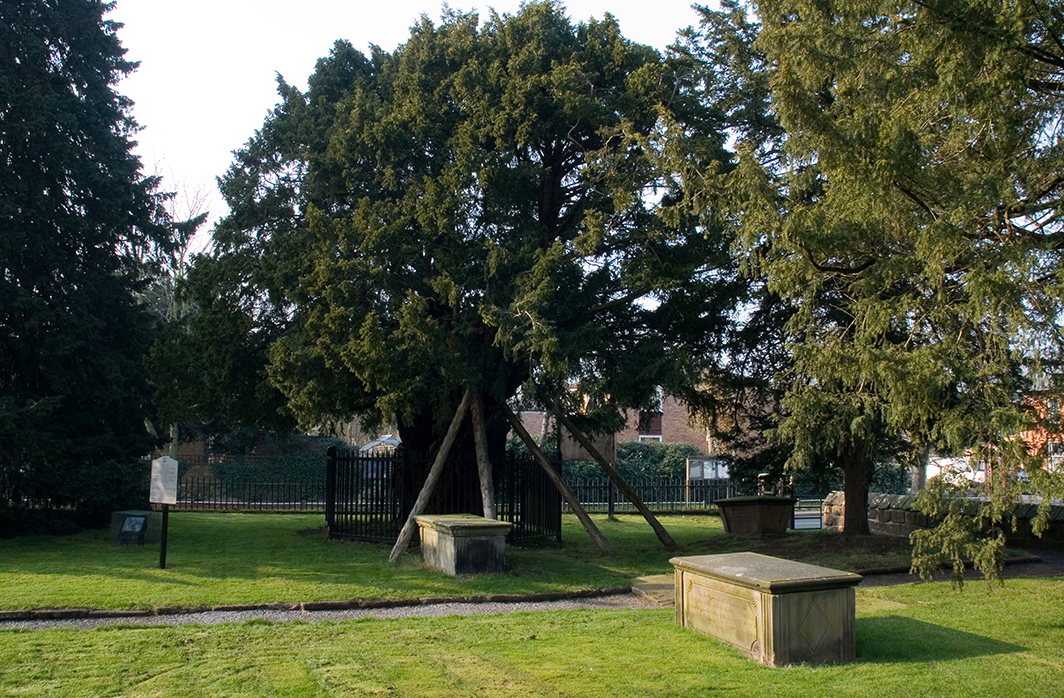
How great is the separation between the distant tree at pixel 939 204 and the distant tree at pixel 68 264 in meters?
15.0

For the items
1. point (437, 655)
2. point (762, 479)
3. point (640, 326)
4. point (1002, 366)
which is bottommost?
point (437, 655)

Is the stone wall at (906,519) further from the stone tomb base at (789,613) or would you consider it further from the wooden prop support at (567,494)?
the wooden prop support at (567,494)

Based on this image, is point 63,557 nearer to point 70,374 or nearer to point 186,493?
point 70,374

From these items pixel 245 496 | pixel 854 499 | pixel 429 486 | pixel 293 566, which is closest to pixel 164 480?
pixel 293 566

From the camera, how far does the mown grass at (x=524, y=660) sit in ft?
21.9

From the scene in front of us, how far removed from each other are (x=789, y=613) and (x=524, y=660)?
2377mm

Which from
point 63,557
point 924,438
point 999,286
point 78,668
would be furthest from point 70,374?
point 999,286

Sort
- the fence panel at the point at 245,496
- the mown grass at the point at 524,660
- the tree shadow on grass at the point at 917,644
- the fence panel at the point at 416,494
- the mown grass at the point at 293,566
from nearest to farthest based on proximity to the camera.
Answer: the mown grass at the point at 524,660
the tree shadow on grass at the point at 917,644
the mown grass at the point at 293,566
the fence panel at the point at 416,494
the fence panel at the point at 245,496

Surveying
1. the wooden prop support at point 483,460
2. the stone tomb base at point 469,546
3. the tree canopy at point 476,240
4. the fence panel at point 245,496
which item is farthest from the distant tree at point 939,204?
the fence panel at point 245,496

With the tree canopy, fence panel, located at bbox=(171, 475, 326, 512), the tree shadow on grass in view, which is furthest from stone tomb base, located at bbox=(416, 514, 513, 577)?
fence panel, located at bbox=(171, 475, 326, 512)

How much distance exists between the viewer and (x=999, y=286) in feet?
22.5

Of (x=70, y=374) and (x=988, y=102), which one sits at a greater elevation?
(x=988, y=102)

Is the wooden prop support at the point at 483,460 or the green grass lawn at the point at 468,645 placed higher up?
the wooden prop support at the point at 483,460

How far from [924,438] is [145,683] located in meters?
9.80
